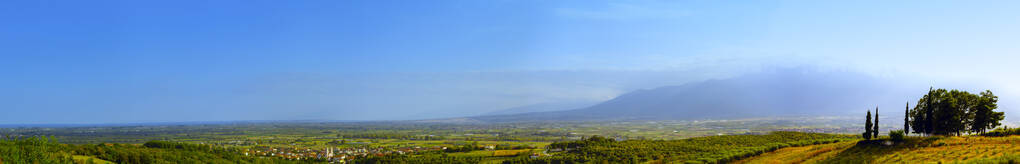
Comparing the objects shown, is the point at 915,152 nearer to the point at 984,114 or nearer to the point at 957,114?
the point at 957,114

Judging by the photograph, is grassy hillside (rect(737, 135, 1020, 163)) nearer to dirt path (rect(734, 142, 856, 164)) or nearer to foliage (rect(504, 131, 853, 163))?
dirt path (rect(734, 142, 856, 164))

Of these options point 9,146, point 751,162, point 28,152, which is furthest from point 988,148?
point 9,146

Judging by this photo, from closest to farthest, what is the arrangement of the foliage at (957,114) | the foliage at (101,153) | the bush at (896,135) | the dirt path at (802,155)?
the bush at (896,135) → the dirt path at (802,155) → the foliage at (101,153) → the foliage at (957,114)

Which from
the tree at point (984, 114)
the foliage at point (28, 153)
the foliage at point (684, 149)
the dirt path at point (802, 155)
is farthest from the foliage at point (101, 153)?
the tree at point (984, 114)

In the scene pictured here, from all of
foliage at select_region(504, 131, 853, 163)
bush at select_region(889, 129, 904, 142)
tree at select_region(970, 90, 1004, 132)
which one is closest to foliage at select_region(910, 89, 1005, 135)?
tree at select_region(970, 90, 1004, 132)

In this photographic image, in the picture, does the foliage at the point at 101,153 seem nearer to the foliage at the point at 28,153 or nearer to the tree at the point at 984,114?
the foliage at the point at 28,153

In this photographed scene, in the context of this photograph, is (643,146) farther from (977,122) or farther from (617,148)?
Result: (977,122)
